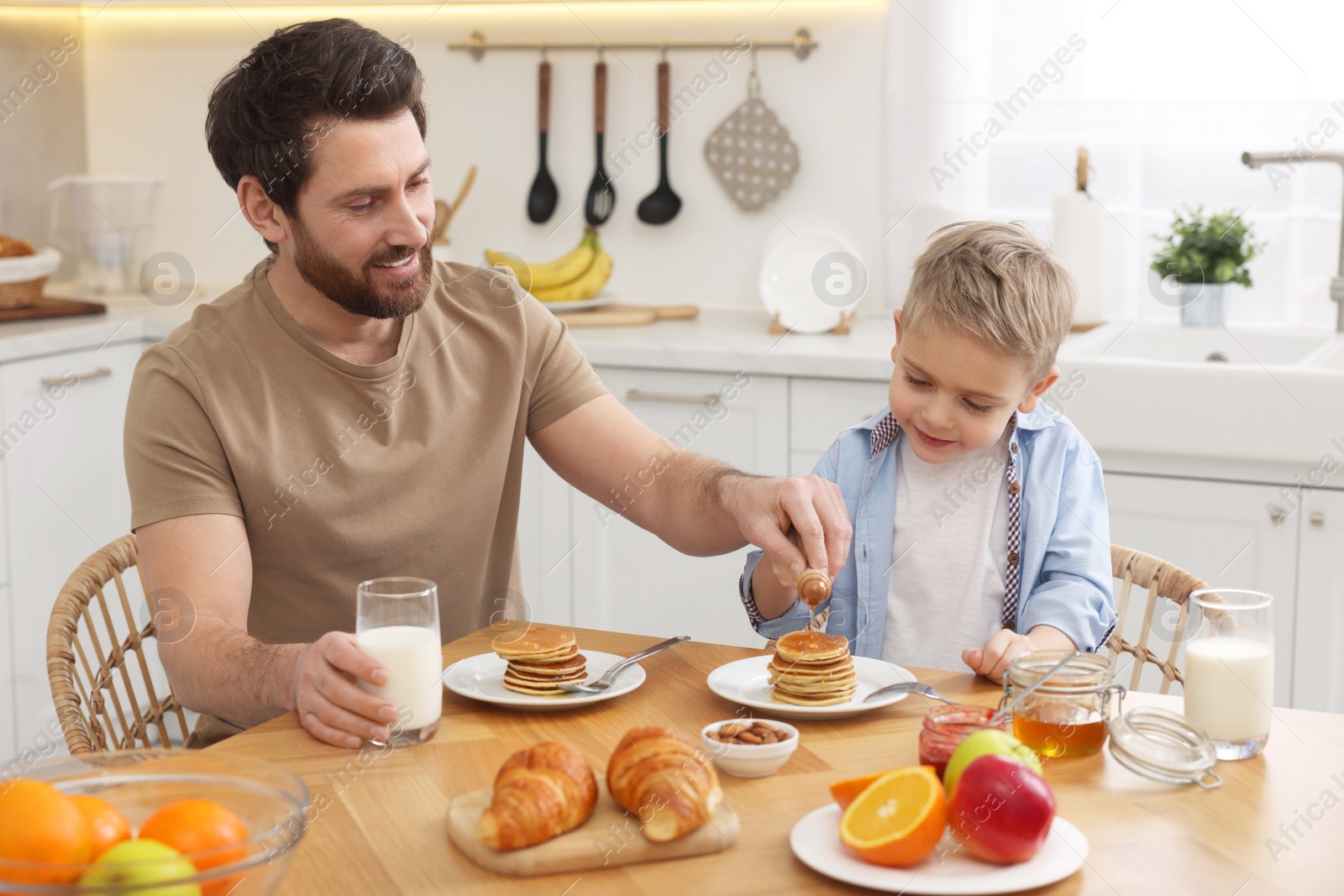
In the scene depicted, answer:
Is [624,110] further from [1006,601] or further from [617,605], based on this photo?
[1006,601]

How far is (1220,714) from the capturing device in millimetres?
1049

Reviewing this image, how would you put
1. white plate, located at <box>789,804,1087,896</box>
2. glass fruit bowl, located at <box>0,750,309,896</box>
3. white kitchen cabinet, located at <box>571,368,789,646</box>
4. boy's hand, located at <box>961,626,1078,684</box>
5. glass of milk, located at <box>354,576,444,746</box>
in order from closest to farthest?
glass fruit bowl, located at <box>0,750,309,896</box> → white plate, located at <box>789,804,1087,896</box> → glass of milk, located at <box>354,576,444,746</box> → boy's hand, located at <box>961,626,1078,684</box> → white kitchen cabinet, located at <box>571,368,789,646</box>

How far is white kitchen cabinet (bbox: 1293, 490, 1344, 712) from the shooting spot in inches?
82.9

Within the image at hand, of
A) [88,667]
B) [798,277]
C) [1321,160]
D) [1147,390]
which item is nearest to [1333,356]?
[1321,160]

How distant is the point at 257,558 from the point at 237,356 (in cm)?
23

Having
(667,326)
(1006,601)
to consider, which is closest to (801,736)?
(1006,601)

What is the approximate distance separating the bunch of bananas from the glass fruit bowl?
2.08 metres

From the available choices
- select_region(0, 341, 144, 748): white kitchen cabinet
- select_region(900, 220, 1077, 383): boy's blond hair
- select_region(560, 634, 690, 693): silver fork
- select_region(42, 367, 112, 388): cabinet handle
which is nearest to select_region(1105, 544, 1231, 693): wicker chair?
select_region(900, 220, 1077, 383): boy's blond hair

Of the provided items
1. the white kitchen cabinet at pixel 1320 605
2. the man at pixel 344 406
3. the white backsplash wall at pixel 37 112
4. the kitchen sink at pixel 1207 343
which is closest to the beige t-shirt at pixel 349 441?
the man at pixel 344 406

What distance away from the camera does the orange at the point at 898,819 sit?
0.84 m

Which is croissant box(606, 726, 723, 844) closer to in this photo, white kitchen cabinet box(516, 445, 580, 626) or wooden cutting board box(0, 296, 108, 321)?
white kitchen cabinet box(516, 445, 580, 626)

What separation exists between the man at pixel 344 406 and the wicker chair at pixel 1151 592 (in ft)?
1.43

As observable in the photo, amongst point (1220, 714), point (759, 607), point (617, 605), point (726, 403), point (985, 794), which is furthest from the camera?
point (617, 605)

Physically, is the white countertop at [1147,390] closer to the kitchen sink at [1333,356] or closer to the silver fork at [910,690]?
the kitchen sink at [1333,356]
